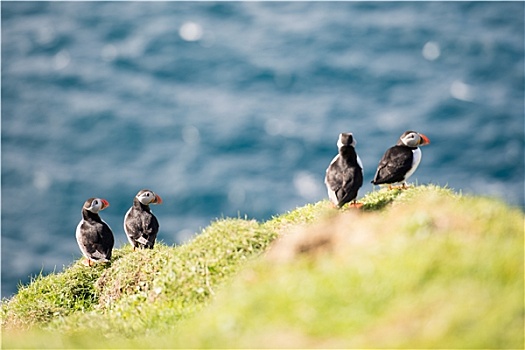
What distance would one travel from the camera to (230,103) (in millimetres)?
115188

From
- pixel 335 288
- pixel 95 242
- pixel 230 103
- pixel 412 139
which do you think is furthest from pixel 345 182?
pixel 230 103

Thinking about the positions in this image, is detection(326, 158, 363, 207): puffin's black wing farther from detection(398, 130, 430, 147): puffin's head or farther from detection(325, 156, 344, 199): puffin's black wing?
detection(398, 130, 430, 147): puffin's head

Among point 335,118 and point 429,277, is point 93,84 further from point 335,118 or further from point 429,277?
point 429,277

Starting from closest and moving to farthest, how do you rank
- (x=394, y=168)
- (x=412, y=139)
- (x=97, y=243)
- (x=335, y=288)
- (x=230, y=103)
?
(x=335, y=288) < (x=394, y=168) < (x=412, y=139) < (x=97, y=243) < (x=230, y=103)

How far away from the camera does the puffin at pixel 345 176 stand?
49.4ft

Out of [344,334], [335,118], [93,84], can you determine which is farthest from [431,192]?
[93,84]

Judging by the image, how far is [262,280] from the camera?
11773 millimetres

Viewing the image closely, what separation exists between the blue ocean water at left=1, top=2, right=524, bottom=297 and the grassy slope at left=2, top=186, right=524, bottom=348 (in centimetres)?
7386

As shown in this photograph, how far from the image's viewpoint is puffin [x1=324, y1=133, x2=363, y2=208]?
49.4 feet

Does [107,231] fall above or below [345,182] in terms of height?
above

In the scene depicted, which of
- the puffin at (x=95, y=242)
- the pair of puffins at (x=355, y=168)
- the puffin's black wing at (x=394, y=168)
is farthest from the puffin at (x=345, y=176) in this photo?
the puffin at (x=95, y=242)

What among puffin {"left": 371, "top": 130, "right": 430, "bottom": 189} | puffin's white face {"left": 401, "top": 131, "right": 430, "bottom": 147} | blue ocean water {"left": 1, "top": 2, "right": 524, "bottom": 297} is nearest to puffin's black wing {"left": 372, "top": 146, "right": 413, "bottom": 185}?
puffin {"left": 371, "top": 130, "right": 430, "bottom": 189}

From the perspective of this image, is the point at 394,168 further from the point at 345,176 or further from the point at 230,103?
the point at 230,103

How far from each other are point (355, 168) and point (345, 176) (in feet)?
1.03
